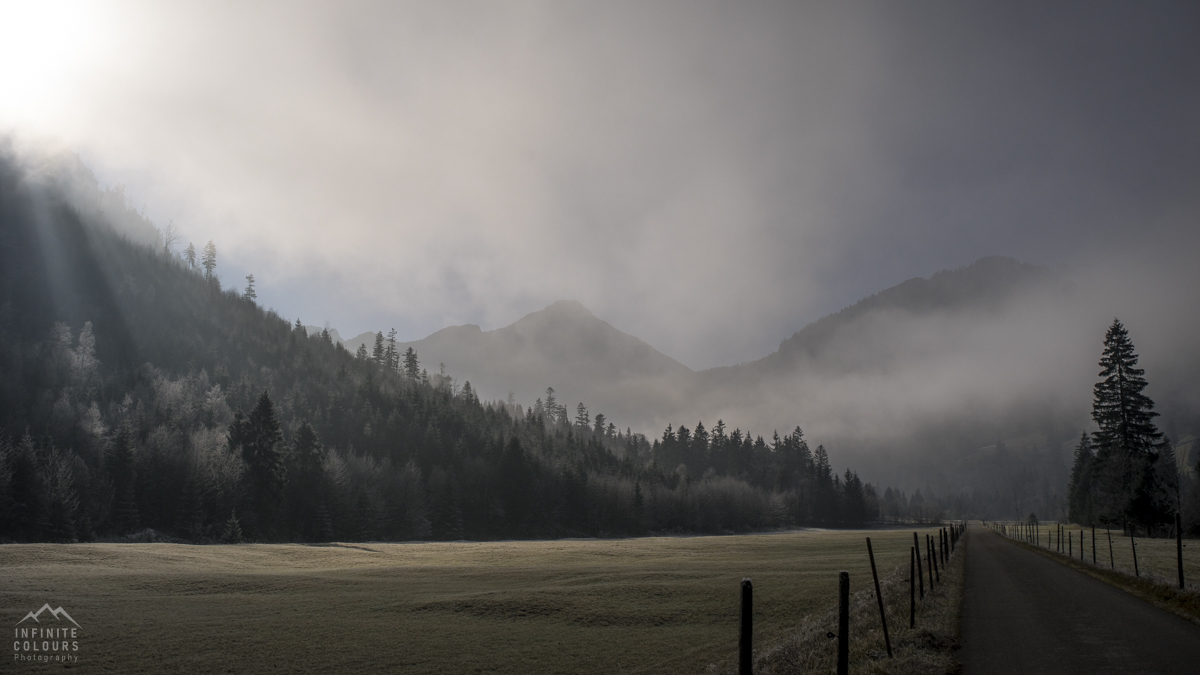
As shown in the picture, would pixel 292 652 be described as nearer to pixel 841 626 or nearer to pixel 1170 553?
pixel 841 626

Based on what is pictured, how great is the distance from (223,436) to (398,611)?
328 feet

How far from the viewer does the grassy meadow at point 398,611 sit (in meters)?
17.3

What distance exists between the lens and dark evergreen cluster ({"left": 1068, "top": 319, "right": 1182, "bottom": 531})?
69.7 meters

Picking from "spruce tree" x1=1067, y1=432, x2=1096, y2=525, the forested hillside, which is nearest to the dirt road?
the forested hillside

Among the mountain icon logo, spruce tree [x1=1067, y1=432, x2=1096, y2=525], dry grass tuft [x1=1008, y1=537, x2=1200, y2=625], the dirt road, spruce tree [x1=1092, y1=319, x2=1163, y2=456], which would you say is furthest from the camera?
spruce tree [x1=1067, y1=432, x2=1096, y2=525]

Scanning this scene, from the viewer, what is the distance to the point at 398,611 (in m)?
25.0

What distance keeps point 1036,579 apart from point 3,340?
189689 millimetres

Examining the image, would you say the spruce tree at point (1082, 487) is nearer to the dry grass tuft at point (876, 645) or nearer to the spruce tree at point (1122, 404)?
the spruce tree at point (1122, 404)

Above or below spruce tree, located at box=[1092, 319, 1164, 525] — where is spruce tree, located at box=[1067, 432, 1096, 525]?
below

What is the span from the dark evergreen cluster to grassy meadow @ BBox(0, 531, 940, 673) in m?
52.8

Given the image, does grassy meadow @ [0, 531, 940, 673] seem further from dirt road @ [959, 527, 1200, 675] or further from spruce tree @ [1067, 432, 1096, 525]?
spruce tree @ [1067, 432, 1096, 525]

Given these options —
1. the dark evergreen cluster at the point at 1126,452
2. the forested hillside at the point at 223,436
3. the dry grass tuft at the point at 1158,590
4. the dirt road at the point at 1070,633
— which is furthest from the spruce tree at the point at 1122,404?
the forested hillside at the point at 223,436

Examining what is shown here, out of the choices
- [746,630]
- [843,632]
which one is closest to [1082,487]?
[843,632]

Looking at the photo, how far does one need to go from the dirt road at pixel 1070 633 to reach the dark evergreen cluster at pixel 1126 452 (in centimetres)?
6120
